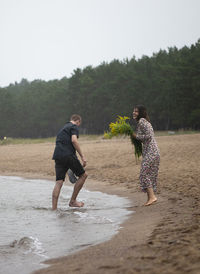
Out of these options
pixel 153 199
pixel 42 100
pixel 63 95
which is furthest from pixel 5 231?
pixel 42 100

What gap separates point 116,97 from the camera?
58.4 meters

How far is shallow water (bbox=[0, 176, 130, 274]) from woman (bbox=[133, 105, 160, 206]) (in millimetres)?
604

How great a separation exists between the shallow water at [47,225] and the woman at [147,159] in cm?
60

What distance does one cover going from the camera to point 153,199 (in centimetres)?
688

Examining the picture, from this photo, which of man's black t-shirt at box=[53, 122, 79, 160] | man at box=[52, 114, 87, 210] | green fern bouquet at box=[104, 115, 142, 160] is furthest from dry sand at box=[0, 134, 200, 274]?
man's black t-shirt at box=[53, 122, 79, 160]

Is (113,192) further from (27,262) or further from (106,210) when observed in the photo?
(27,262)

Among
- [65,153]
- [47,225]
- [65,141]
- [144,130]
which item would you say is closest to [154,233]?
[47,225]

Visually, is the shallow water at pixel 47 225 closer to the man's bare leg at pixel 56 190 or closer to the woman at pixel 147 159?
the man's bare leg at pixel 56 190

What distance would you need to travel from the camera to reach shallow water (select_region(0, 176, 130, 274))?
4.32 meters

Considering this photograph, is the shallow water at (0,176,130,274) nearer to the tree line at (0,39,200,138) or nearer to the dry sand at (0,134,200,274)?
the dry sand at (0,134,200,274)

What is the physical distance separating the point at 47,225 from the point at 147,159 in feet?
6.95

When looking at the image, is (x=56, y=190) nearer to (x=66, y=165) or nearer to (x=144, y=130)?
(x=66, y=165)

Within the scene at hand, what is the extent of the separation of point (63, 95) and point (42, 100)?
7.19m

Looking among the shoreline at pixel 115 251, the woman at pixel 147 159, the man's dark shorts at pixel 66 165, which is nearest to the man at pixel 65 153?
the man's dark shorts at pixel 66 165
